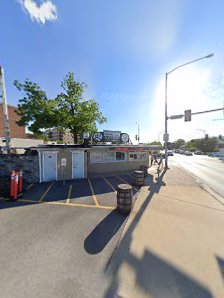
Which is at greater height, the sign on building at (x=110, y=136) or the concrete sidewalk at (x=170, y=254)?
the sign on building at (x=110, y=136)

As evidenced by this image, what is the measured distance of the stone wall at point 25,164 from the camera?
1070 centimetres

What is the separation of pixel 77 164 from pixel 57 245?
8581 millimetres

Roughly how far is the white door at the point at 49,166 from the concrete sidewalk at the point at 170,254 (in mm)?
7545

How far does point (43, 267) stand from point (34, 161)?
8.82 meters

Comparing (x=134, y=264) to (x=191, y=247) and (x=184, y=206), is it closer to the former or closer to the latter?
(x=191, y=247)

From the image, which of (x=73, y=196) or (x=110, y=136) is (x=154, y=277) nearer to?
(x=73, y=196)

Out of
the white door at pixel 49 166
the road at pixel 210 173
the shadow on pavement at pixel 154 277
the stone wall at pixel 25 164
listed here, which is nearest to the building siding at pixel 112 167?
the white door at pixel 49 166

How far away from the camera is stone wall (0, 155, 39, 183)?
10695mm

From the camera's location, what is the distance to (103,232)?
4648 millimetres

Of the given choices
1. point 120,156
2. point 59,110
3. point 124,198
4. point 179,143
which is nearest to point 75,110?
point 59,110

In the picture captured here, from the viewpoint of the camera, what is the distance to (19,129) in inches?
1351

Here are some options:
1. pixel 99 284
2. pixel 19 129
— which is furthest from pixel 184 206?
pixel 19 129

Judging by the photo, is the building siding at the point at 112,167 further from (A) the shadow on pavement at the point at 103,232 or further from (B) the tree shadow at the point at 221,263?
(B) the tree shadow at the point at 221,263

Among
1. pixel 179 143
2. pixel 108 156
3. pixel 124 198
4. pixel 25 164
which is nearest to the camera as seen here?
pixel 124 198
